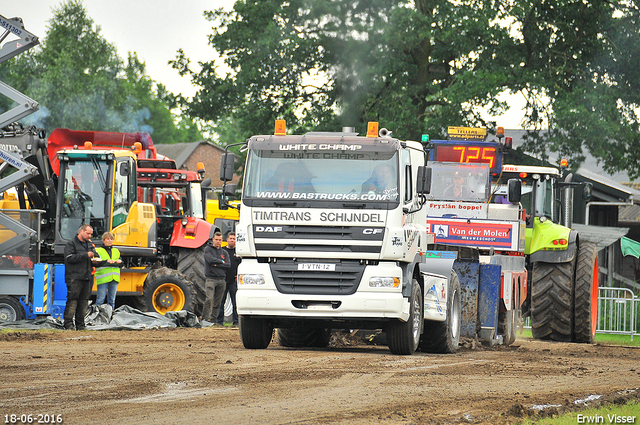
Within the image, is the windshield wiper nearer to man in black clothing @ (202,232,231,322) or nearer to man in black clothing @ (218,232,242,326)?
man in black clothing @ (202,232,231,322)

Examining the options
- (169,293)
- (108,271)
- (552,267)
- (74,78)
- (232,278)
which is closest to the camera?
(552,267)

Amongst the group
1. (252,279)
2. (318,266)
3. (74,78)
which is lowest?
(252,279)

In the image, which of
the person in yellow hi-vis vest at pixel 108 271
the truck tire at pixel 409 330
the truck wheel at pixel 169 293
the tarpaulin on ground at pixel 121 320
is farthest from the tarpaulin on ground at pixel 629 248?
the truck tire at pixel 409 330

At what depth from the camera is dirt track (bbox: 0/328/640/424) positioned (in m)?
7.45

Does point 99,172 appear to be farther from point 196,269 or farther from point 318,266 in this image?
point 318,266

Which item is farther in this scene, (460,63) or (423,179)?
(460,63)

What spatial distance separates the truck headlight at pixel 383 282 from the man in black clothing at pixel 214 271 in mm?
7953

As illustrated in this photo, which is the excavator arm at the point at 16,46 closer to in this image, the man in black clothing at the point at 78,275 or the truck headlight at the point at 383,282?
the man in black clothing at the point at 78,275

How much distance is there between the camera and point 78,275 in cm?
1622

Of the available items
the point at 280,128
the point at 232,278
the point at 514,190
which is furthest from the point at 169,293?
the point at 514,190

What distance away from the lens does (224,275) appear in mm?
19469

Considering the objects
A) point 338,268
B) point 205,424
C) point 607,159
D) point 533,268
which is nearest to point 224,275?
point 533,268

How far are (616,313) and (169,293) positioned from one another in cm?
995

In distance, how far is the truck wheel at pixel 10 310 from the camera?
16.5 metres
